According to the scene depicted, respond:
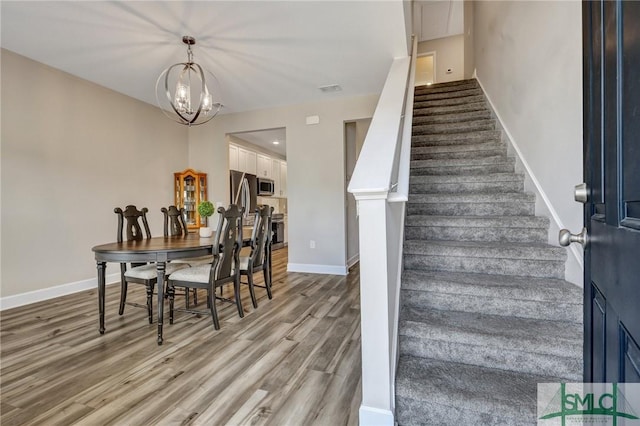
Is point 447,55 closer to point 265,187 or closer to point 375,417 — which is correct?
point 265,187

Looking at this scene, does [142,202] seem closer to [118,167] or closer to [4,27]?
[118,167]

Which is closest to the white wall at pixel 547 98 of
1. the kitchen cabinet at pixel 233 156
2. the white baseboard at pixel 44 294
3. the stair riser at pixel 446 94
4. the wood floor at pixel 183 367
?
the stair riser at pixel 446 94

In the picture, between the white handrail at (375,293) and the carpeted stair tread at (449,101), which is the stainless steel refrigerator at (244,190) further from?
the white handrail at (375,293)

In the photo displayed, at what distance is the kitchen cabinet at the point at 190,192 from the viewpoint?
197 inches

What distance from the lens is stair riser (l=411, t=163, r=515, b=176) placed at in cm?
274

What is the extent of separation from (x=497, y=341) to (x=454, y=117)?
2938mm

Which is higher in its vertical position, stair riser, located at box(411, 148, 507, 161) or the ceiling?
the ceiling

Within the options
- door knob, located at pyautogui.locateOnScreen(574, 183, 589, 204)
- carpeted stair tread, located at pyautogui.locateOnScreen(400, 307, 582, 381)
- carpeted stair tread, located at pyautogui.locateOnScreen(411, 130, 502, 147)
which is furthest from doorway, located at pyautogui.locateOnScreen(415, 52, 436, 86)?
door knob, located at pyautogui.locateOnScreen(574, 183, 589, 204)

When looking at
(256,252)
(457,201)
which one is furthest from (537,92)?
(256,252)

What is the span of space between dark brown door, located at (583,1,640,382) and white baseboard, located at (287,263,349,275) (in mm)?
3732

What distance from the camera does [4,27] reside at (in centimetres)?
263

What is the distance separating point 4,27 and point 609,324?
4397mm

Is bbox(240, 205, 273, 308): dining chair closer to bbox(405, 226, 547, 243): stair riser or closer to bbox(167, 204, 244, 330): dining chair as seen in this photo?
bbox(167, 204, 244, 330): dining chair

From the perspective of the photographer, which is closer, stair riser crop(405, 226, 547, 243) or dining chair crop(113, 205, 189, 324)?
stair riser crop(405, 226, 547, 243)
